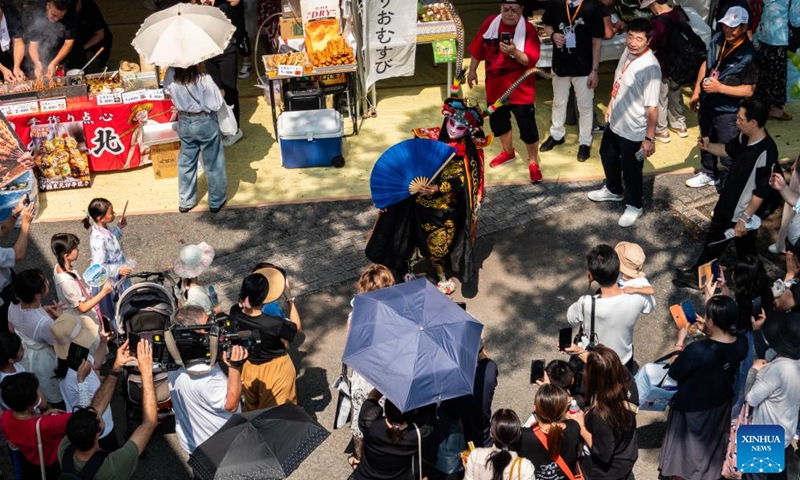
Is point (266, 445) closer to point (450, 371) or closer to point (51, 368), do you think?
point (450, 371)

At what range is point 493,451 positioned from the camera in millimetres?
5688

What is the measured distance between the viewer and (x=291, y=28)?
11734 mm

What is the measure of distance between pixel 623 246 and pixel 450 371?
5.98 ft

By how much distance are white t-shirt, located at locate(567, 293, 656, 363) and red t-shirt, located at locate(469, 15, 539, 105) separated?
3.89 m

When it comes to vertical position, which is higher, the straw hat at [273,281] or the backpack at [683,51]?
the backpack at [683,51]

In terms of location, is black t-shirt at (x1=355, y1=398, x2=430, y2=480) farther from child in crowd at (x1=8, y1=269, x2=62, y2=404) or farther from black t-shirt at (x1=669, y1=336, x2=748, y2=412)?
child in crowd at (x1=8, y1=269, x2=62, y2=404)

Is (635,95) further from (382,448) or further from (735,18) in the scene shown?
(382,448)

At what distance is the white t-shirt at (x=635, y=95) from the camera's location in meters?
9.08

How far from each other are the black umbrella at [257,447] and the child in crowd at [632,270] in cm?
251

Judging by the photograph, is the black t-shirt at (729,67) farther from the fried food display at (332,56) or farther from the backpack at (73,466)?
the backpack at (73,466)

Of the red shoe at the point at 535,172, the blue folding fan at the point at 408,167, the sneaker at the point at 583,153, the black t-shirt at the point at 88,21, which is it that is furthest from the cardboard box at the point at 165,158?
the sneaker at the point at 583,153

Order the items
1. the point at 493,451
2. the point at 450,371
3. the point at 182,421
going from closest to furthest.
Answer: the point at 493,451 < the point at 450,371 < the point at 182,421

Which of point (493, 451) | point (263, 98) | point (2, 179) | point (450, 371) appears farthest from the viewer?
point (263, 98)

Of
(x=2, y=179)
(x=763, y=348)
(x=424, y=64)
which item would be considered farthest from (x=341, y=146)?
(x=763, y=348)
